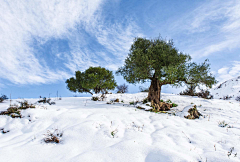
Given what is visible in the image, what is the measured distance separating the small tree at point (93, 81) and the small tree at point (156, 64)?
49.7ft

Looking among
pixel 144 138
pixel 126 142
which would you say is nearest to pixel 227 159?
pixel 144 138

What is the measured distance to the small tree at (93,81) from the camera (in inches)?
1015

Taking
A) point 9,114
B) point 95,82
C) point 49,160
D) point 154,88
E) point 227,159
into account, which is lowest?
point 227,159

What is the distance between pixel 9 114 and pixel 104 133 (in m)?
4.27

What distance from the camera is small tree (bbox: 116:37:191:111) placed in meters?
9.70

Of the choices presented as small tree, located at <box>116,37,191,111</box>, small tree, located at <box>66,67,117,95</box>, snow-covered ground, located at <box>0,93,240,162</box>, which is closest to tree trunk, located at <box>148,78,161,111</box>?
small tree, located at <box>116,37,191,111</box>

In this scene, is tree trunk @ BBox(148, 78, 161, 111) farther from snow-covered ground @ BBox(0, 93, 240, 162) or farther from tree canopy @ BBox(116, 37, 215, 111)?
snow-covered ground @ BBox(0, 93, 240, 162)

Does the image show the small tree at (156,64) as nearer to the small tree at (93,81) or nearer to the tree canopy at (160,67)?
the tree canopy at (160,67)

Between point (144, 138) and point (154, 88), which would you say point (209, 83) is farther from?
point (144, 138)

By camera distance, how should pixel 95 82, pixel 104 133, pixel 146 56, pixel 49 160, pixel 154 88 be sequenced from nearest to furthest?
1. pixel 49 160
2. pixel 104 133
3. pixel 146 56
4. pixel 154 88
5. pixel 95 82

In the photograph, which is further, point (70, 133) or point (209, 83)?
point (209, 83)

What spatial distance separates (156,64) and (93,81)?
17.5 m

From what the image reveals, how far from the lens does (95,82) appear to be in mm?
25422

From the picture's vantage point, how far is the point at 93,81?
25578 mm
